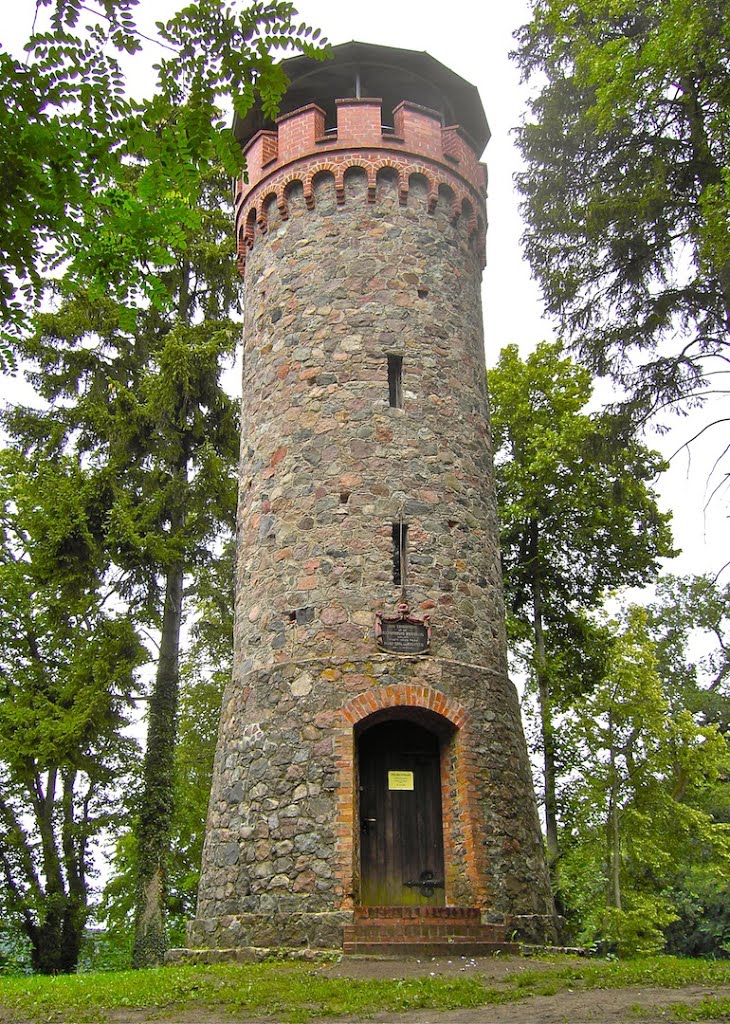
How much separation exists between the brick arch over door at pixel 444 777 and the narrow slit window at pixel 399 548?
1306 mm

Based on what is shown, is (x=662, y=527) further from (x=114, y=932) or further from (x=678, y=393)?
(x=114, y=932)

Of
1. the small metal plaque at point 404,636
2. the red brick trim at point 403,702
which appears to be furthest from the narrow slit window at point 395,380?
the red brick trim at point 403,702

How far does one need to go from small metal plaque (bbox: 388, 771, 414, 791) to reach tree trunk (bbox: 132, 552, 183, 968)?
16.7 ft

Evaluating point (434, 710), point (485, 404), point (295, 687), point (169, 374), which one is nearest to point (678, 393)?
point (485, 404)

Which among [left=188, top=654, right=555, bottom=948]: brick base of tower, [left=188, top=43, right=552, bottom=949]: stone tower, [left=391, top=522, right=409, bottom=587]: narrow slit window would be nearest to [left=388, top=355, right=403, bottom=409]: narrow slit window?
[left=188, top=43, right=552, bottom=949]: stone tower

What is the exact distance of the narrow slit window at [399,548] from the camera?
10453 millimetres

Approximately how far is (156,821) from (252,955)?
17.5ft

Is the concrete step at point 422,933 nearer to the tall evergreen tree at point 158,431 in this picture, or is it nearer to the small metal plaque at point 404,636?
the small metal plaque at point 404,636

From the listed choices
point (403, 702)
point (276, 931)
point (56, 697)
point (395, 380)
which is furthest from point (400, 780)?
point (56, 697)

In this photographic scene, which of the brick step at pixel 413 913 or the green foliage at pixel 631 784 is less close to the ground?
the green foliage at pixel 631 784

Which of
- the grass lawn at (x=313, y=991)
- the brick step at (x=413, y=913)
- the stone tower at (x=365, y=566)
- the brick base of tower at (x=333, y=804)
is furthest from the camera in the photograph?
the stone tower at (x=365, y=566)

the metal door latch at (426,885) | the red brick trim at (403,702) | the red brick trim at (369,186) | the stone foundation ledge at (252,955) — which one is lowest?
the stone foundation ledge at (252,955)

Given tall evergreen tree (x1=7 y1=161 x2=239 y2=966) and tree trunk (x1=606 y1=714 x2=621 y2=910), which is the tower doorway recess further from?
tree trunk (x1=606 y1=714 x2=621 y2=910)

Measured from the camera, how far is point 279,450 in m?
11.4
